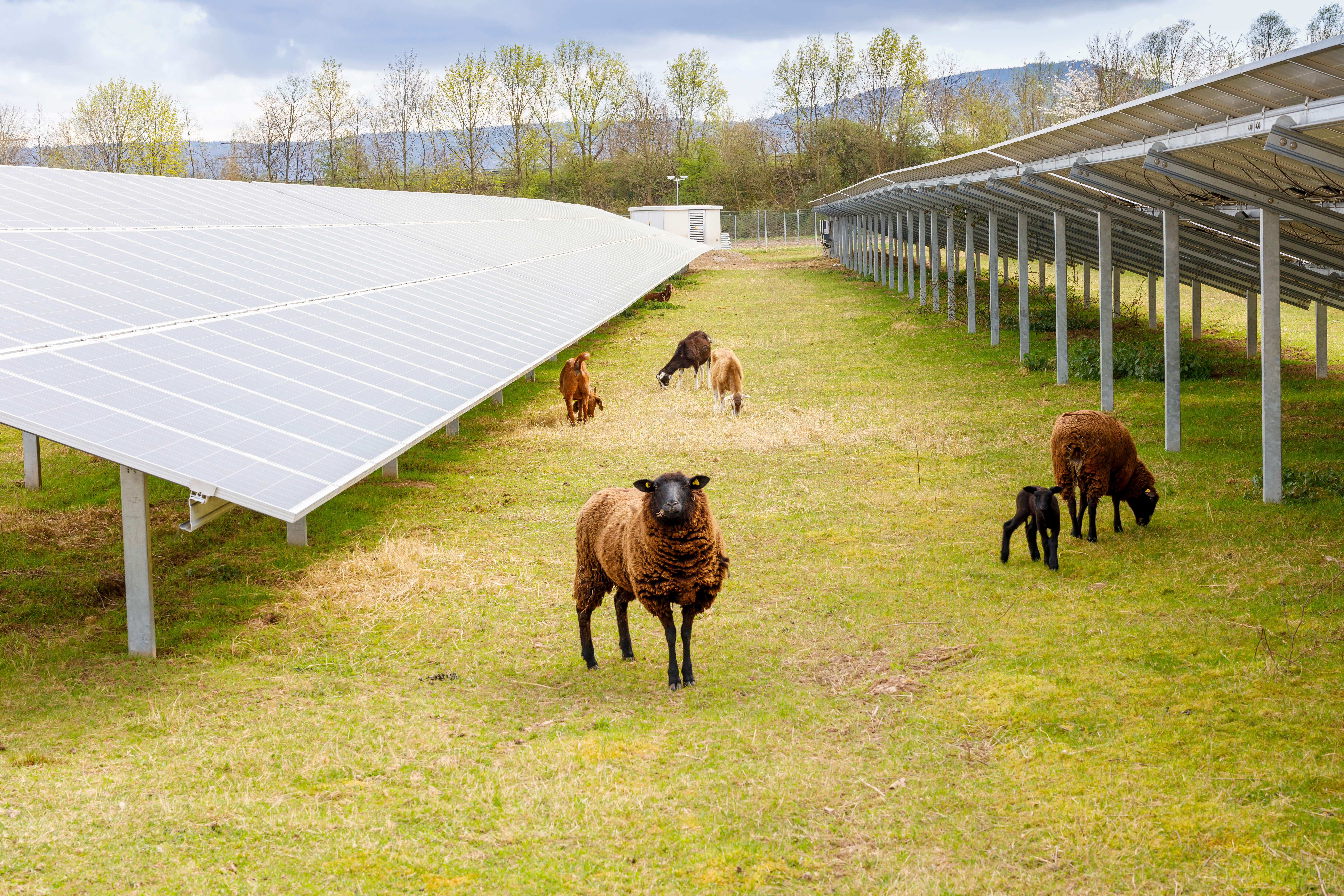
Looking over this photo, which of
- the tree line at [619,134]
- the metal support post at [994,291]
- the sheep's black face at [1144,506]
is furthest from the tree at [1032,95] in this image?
the sheep's black face at [1144,506]

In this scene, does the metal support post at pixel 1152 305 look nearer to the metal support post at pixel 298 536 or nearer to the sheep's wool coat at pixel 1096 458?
the sheep's wool coat at pixel 1096 458

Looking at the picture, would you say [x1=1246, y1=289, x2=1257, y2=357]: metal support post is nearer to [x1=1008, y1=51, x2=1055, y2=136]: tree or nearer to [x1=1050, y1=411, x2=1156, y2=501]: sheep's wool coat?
[x1=1050, y1=411, x2=1156, y2=501]: sheep's wool coat

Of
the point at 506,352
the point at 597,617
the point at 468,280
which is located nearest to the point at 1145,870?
the point at 597,617

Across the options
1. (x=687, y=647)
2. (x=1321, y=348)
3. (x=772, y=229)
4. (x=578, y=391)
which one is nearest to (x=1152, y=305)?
(x=1321, y=348)

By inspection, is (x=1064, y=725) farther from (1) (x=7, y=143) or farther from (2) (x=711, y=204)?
(2) (x=711, y=204)

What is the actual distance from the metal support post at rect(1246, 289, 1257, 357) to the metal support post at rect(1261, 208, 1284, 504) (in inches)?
403

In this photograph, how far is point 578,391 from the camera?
17203 mm

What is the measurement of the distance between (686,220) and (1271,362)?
68179 mm

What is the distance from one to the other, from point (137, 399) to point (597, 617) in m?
3.87

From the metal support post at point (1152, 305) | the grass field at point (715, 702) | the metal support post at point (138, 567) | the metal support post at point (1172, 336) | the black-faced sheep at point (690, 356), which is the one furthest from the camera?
the metal support post at point (1152, 305)

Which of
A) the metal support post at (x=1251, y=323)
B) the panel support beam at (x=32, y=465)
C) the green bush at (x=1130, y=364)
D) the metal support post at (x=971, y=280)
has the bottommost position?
the panel support beam at (x=32, y=465)

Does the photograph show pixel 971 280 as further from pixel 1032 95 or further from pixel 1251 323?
pixel 1032 95

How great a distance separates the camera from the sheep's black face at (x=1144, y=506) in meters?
10.2

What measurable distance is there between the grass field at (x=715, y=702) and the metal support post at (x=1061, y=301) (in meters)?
5.29
